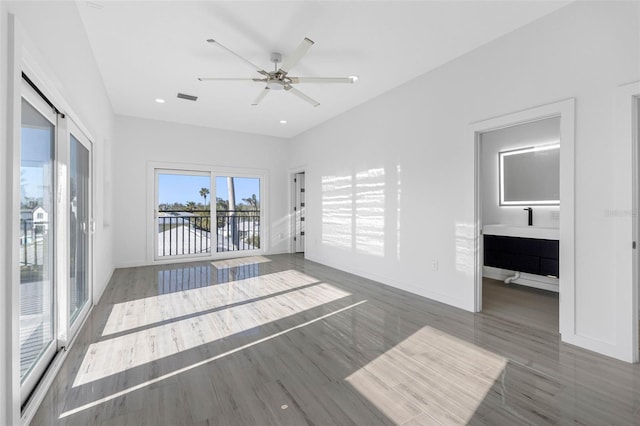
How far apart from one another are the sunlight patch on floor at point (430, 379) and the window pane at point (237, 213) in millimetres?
5118

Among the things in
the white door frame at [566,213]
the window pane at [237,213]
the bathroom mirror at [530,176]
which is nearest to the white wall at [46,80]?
the window pane at [237,213]

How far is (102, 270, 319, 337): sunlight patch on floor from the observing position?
3.01 meters

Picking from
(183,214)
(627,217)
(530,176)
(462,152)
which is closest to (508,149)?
(530,176)

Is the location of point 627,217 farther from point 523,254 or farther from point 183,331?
point 183,331

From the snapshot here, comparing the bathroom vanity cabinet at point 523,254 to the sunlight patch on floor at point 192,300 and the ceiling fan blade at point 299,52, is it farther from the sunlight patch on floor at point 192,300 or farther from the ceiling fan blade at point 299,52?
the ceiling fan blade at point 299,52

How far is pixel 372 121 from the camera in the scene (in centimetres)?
467

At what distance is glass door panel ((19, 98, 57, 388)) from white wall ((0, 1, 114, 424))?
26cm

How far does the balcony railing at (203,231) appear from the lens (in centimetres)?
615

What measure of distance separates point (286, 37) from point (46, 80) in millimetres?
2055

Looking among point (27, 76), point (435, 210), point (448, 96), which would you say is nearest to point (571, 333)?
point (435, 210)

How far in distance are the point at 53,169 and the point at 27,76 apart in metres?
0.82

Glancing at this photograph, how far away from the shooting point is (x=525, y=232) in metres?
3.88

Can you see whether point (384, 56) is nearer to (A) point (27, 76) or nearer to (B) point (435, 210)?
(B) point (435, 210)

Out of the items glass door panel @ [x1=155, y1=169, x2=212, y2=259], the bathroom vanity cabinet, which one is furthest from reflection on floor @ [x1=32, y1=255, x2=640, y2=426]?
glass door panel @ [x1=155, y1=169, x2=212, y2=259]
